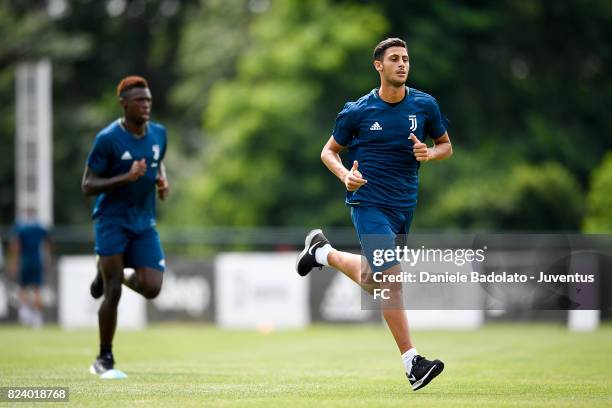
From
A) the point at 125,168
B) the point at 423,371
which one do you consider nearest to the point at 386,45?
the point at 423,371

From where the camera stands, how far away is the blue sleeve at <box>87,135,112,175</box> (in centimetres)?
1080

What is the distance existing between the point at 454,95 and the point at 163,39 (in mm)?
14761

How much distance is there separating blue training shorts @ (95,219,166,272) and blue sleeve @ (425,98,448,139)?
10.2ft

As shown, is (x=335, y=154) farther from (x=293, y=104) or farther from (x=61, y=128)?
(x=61, y=128)

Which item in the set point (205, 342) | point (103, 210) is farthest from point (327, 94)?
point (103, 210)

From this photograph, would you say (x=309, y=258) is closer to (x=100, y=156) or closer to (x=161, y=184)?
(x=161, y=184)

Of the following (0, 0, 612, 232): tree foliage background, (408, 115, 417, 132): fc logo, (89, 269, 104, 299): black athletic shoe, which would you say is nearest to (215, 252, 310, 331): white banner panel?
(0, 0, 612, 232): tree foliage background

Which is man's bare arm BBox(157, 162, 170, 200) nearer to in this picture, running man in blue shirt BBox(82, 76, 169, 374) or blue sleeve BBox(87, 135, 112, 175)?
running man in blue shirt BBox(82, 76, 169, 374)

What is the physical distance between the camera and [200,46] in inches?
1622

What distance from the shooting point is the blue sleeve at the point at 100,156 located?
425 inches

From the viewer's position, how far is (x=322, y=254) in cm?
972

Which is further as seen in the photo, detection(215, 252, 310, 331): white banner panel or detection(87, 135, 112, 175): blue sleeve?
detection(215, 252, 310, 331): white banner panel

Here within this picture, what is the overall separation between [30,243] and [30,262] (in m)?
0.49

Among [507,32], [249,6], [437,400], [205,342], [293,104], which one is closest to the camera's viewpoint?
[437,400]
